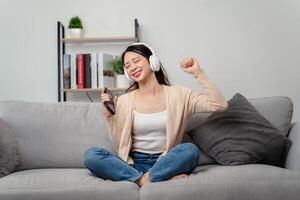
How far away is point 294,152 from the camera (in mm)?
1861

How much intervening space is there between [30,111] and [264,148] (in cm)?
128

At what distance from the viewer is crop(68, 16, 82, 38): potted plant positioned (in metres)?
2.99

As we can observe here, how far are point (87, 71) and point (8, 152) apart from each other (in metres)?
1.12

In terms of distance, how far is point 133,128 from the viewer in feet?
6.59

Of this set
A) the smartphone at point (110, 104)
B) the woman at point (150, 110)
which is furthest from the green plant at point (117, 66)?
the smartphone at point (110, 104)

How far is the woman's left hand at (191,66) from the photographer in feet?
6.29

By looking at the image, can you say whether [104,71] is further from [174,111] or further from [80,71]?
[174,111]

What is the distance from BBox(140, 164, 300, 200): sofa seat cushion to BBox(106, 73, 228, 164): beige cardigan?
1.21 ft

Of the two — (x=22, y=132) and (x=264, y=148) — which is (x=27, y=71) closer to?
(x=22, y=132)

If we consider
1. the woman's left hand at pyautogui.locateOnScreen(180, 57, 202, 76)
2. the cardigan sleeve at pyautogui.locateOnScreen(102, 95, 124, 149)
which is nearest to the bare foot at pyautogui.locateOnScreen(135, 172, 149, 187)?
the cardigan sleeve at pyautogui.locateOnScreen(102, 95, 124, 149)

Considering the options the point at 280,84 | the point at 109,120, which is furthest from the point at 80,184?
the point at 280,84

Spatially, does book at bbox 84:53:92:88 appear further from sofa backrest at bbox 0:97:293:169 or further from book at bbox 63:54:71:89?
sofa backrest at bbox 0:97:293:169

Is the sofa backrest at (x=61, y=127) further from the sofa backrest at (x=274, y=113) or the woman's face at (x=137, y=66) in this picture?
the woman's face at (x=137, y=66)

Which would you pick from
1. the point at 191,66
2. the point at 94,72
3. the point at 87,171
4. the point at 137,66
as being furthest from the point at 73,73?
the point at 191,66
